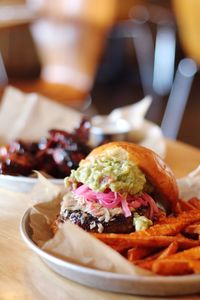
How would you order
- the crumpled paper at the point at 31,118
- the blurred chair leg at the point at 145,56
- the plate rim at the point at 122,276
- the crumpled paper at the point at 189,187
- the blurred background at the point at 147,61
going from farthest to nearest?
the blurred chair leg at the point at 145,56 → the blurred background at the point at 147,61 → the crumpled paper at the point at 31,118 → the crumpled paper at the point at 189,187 → the plate rim at the point at 122,276

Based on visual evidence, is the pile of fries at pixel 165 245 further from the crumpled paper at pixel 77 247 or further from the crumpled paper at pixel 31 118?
the crumpled paper at pixel 31 118

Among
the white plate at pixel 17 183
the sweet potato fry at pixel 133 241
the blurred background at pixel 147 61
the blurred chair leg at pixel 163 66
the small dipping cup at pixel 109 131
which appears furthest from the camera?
the blurred chair leg at pixel 163 66

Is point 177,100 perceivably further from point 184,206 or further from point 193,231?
point 193,231

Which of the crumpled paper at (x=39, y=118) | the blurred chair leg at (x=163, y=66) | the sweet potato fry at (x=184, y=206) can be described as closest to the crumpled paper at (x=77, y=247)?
the sweet potato fry at (x=184, y=206)

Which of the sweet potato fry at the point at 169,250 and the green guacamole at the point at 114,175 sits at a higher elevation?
the green guacamole at the point at 114,175

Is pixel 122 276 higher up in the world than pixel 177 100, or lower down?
higher up

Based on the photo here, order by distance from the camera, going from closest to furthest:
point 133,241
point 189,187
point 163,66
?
point 133,241, point 189,187, point 163,66

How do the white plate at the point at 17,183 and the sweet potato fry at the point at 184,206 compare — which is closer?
the sweet potato fry at the point at 184,206

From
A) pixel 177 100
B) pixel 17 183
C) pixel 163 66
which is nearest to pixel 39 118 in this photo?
pixel 17 183
